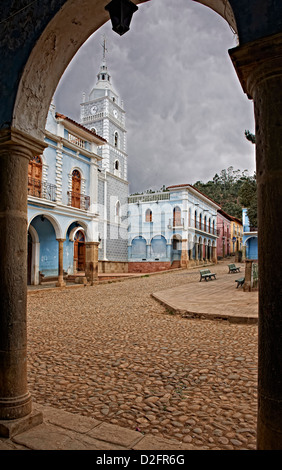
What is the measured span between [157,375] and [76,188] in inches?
586

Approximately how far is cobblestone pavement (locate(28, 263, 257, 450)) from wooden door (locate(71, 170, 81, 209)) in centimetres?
1116

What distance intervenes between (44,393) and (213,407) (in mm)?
1680

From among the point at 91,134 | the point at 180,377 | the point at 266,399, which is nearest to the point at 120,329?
the point at 180,377

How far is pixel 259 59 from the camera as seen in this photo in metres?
1.72

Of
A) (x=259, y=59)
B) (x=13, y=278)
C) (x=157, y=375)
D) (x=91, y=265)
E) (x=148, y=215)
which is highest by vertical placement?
(x=148, y=215)

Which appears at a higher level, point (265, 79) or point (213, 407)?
point (265, 79)

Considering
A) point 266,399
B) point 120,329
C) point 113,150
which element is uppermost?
point 113,150

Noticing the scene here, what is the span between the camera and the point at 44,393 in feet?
10.5

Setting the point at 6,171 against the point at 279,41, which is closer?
the point at 279,41

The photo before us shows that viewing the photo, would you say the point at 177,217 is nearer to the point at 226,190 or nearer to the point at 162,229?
the point at 162,229

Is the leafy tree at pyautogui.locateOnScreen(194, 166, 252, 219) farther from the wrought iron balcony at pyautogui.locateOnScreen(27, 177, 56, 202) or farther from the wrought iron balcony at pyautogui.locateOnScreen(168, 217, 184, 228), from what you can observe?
the wrought iron balcony at pyautogui.locateOnScreen(27, 177, 56, 202)

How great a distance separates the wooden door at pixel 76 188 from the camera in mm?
A: 17033

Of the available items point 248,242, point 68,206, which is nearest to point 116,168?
point 68,206

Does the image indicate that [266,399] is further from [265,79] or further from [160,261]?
[160,261]
